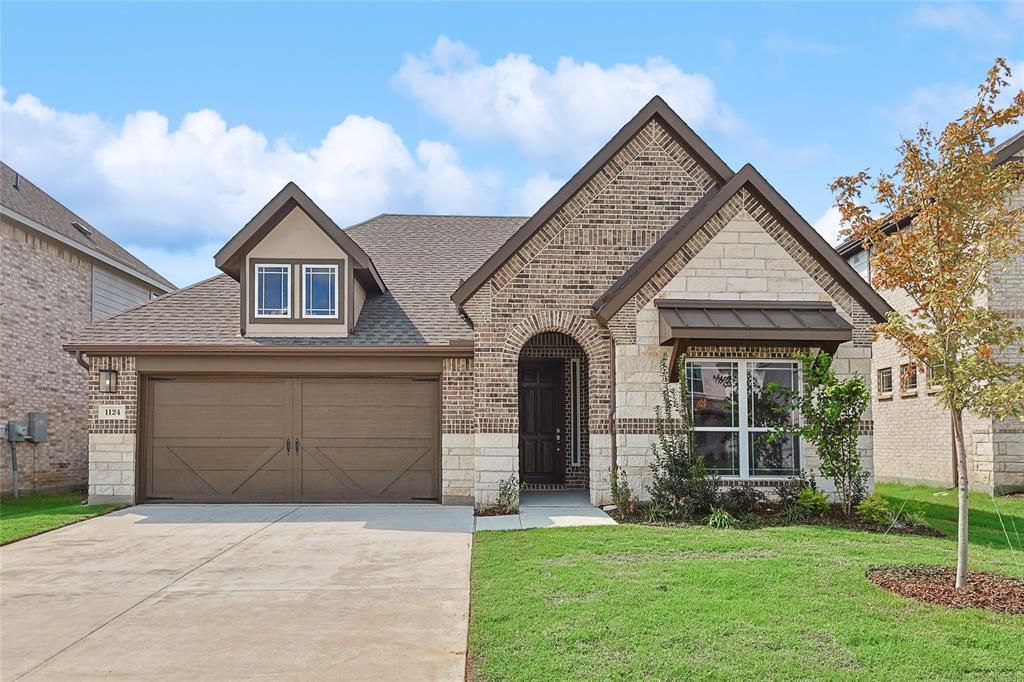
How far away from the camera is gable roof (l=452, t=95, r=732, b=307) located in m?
14.3

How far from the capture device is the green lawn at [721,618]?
5.95 metres

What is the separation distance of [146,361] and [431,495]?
5.61m

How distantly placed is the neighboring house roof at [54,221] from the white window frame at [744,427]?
1448 centimetres

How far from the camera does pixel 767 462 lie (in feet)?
44.5

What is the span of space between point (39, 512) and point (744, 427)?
12.1 meters

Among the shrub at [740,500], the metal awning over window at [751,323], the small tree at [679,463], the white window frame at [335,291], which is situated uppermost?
the white window frame at [335,291]

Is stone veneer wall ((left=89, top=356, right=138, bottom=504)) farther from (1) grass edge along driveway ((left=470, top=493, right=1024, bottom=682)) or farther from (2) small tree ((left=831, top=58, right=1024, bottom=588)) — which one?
(2) small tree ((left=831, top=58, right=1024, bottom=588))

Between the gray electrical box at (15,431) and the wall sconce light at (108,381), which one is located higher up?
the wall sconce light at (108,381)

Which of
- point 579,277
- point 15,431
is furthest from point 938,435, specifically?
point 15,431

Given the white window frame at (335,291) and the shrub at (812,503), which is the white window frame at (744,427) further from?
the white window frame at (335,291)

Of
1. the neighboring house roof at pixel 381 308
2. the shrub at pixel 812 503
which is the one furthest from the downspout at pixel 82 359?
the shrub at pixel 812 503

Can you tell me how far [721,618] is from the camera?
693 cm

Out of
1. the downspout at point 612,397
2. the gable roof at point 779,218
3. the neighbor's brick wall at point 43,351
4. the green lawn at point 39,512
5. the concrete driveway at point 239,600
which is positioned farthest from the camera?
the neighbor's brick wall at point 43,351

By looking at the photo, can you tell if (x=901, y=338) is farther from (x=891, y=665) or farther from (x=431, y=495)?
(x=431, y=495)
